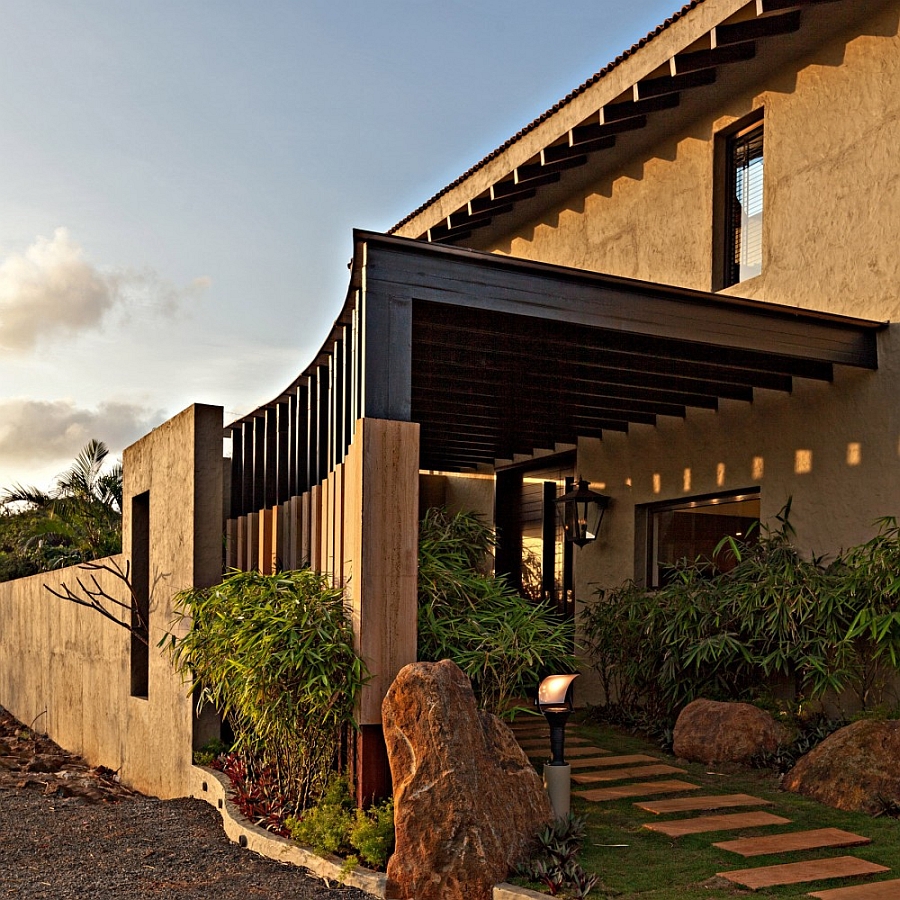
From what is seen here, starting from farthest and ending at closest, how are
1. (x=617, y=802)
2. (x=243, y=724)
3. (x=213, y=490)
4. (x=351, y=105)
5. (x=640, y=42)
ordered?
(x=351, y=105)
(x=640, y=42)
(x=213, y=490)
(x=243, y=724)
(x=617, y=802)

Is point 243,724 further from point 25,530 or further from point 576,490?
point 25,530

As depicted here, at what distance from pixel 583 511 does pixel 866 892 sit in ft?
20.1

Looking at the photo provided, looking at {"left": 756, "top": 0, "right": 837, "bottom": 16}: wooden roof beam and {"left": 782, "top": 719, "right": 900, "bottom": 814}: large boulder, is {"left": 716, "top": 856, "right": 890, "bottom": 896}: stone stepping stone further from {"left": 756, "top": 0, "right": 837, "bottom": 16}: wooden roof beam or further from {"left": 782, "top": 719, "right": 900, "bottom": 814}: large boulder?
{"left": 756, "top": 0, "right": 837, "bottom": 16}: wooden roof beam

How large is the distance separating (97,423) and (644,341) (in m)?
13.0

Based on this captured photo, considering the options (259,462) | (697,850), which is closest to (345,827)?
(697,850)

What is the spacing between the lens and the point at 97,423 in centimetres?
1773

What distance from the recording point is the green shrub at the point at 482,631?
18.8 feet

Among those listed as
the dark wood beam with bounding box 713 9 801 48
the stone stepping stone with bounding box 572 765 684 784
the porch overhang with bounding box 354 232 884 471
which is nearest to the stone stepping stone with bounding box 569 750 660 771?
the stone stepping stone with bounding box 572 765 684 784

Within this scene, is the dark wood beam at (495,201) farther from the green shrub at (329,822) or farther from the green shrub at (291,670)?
the green shrub at (329,822)

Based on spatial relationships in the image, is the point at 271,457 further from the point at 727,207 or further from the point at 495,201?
the point at 727,207

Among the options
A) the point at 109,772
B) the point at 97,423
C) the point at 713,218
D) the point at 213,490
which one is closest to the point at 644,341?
the point at 713,218

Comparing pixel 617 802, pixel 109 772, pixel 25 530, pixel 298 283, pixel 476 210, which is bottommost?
pixel 109 772

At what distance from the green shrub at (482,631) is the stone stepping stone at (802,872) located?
4.70 feet

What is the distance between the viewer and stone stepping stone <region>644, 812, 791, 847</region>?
5.35 meters
